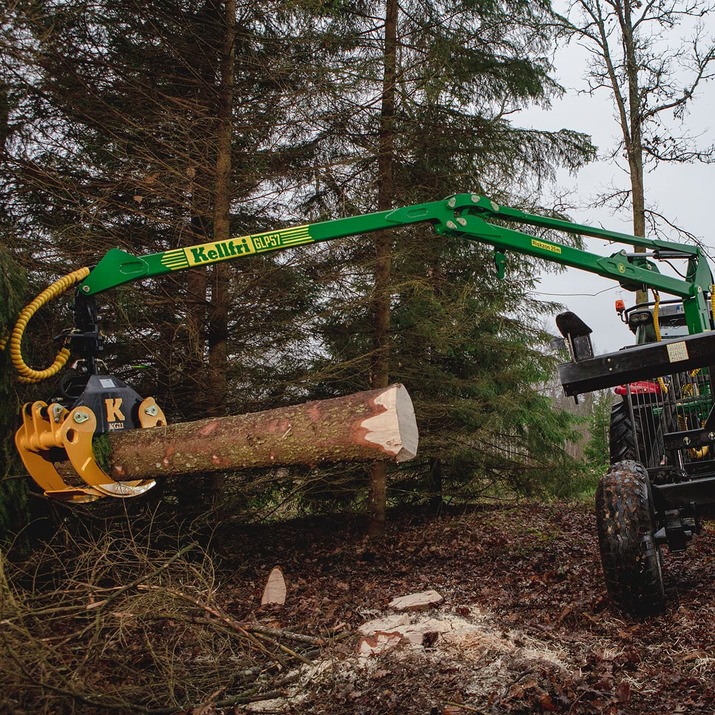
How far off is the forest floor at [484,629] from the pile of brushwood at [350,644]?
2 cm

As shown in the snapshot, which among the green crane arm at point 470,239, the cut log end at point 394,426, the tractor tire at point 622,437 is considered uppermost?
the green crane arm at point 470,239

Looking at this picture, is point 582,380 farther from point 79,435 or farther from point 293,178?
point 293,178

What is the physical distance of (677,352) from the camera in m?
4.77

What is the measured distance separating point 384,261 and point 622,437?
4.24m

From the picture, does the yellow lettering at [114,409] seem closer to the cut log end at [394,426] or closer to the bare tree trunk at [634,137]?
the cut log end at [394,426]

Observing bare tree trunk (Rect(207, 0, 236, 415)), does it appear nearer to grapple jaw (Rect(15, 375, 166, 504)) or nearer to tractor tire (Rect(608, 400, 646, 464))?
grapple jaw (Rect(15, 375, 166, 504))

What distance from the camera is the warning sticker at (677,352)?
477 centimetres

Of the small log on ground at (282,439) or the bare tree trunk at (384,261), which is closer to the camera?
the small log on ground at (282,439)

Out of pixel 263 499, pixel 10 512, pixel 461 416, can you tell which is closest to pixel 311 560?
pixel 263 499

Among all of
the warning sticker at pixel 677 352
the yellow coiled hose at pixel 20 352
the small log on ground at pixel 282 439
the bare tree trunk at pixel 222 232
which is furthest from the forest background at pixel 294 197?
the warning sticker at pixel 677 352

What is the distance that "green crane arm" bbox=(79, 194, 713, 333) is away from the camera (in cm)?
559

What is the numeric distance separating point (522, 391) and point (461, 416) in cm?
170

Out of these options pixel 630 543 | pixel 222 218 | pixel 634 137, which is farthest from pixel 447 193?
pixel 630 543

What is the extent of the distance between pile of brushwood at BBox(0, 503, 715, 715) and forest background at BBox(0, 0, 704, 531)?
158 cm
